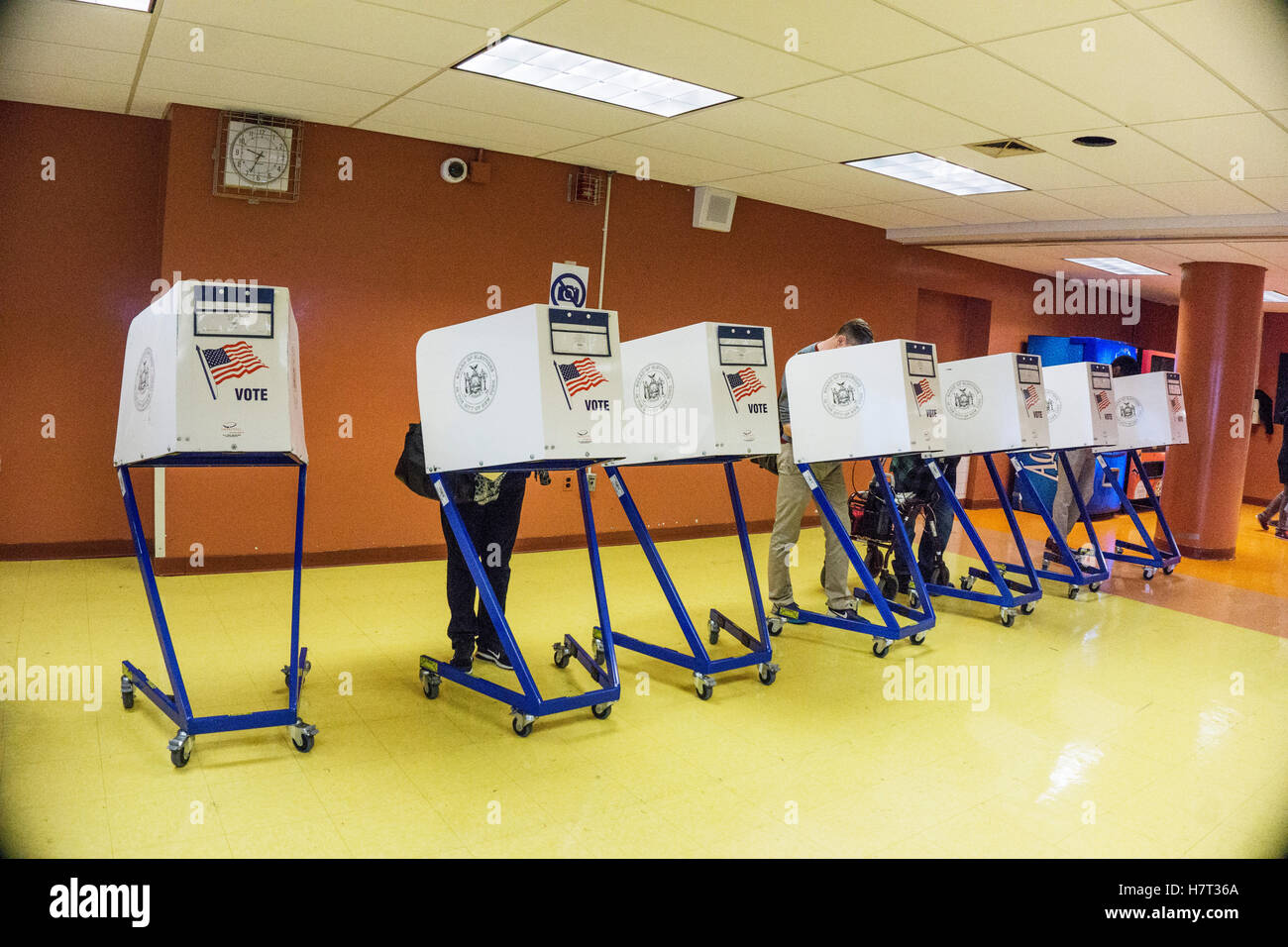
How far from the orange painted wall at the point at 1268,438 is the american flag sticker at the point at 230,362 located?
41.9 feet

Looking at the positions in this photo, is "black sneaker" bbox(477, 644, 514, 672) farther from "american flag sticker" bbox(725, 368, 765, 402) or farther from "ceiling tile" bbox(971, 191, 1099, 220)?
"ceiling tile" bbox(971, 191, 1099, 220)

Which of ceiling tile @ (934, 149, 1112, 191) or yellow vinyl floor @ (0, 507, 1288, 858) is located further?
ceiling tile @ (934, 149, 1112, 191)

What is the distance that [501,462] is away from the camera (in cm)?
297

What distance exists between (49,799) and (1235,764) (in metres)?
3.77

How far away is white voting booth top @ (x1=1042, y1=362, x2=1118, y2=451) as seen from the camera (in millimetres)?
5793

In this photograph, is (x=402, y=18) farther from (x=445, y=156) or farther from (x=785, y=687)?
(x=785, y=687)

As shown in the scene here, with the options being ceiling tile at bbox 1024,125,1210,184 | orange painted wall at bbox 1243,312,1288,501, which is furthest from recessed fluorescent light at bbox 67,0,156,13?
orange painted wall at bbox 1243,312,1288,501

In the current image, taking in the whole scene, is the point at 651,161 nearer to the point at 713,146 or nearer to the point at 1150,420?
the point at 713,146

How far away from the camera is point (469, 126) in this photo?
17.2 ft

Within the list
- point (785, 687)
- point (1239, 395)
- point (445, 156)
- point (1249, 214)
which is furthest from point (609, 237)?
point (1239, 395)

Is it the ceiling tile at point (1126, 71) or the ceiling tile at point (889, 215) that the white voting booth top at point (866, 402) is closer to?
the ceiling tile at point (1126, 71)

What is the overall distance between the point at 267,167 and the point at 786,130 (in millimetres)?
2888

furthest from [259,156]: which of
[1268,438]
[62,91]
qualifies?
[1268,438]

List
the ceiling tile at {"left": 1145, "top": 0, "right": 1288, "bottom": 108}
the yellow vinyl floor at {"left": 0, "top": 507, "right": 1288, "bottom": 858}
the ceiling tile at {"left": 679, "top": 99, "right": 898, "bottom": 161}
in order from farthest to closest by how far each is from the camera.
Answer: the ceiling tile at {"left": 679, "top": 99, "right": 898, "bottom": 161} → the ceiling tile at {"left": 1145, "top": 0, "right": 1288, "bottom": 108} → the yellow vinyl floor at {"left": 0, "top": 507, "right": 1288, "bottom": 858}
